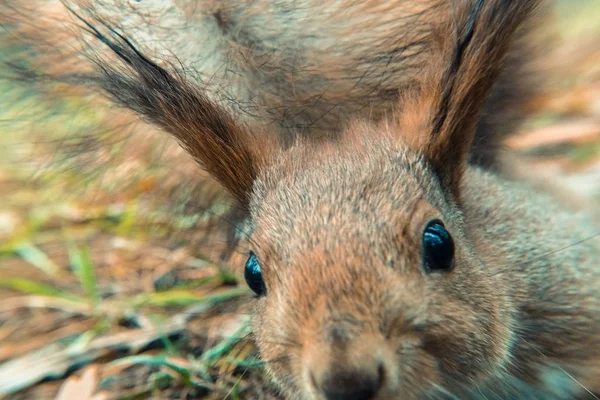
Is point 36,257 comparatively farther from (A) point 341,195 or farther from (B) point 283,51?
(A) point 341,195

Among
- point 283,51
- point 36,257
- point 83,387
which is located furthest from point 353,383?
point 36,257

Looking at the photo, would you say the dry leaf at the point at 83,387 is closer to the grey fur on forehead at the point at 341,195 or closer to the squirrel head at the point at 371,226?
the squirrel head at the point at 371,226

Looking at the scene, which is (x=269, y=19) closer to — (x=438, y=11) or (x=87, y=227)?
(x=438, y=11)

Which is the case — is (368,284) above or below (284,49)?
below

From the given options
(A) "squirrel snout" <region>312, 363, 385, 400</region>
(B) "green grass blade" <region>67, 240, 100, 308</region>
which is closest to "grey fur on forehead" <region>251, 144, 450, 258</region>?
(A) "squirrel snout" <region>312, 363, 385, 400</region>

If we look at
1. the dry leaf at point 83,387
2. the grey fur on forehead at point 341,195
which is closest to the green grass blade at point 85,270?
the dry leaf at point 83,387
